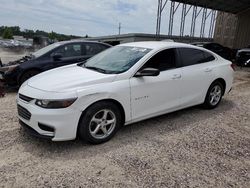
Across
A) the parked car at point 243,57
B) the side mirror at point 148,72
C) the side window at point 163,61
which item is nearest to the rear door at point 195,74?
the side window at point 163,61

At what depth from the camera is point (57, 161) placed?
3338 millimetres

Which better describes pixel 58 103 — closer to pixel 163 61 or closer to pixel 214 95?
pixel 163 61

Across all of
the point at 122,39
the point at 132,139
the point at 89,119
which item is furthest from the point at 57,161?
the point at 122,39

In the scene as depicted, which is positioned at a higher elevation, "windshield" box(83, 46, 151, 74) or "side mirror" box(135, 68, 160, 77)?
"windshield" box(83, 46, 151, 74)

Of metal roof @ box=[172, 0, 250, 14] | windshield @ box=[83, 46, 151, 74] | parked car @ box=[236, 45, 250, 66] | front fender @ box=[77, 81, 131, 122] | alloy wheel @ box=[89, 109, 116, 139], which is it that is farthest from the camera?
metal roof @ box=[172, 0, 250, 14]

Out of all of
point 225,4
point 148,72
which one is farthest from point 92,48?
point 225,4

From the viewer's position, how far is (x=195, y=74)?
4.93 m

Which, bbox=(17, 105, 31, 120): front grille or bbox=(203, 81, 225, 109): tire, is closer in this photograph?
bbox=(17, 105, 31, 120): front grille

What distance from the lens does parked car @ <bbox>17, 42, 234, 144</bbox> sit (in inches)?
136

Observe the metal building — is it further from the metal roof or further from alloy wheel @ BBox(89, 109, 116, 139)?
alloy wheel @ BBox(89, 109, 116, 139)

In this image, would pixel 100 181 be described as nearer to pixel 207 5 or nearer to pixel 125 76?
pixel 125 76

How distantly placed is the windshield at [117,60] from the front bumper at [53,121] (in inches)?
39.9

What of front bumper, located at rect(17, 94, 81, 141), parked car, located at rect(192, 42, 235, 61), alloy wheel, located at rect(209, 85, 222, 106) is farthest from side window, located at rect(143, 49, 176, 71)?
parked car, located at rect(192, 42, 235, 61)

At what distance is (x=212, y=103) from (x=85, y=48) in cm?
403
